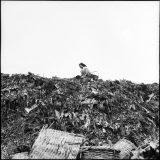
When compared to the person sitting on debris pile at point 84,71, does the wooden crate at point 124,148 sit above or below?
below

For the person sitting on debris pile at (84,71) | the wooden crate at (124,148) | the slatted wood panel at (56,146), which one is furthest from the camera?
the person sitting on debris pile at (84,71)

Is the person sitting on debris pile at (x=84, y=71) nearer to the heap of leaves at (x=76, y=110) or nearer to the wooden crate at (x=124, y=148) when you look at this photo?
the heap of leaves at (x=76, y=110)

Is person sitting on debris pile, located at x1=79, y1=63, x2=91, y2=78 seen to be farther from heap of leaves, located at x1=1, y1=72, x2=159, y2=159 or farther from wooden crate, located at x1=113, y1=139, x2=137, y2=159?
wooden crate, located at x1=113, y1=139, x2=137, y2=159

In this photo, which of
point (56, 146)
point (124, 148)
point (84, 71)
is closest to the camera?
point (56, 146)

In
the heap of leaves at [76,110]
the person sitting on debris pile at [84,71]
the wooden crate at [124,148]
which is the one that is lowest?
the wooden crate at [124,148]

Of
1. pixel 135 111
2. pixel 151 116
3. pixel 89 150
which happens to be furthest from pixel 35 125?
pixel 151 116

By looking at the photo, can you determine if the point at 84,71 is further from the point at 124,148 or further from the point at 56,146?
the point at 56,146

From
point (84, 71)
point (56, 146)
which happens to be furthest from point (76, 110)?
point (84, 71)

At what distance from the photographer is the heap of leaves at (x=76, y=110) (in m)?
6.11

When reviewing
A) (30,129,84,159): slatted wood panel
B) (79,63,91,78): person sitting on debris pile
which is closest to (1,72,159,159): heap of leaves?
(79,63,91,78): person sitting on debris pile

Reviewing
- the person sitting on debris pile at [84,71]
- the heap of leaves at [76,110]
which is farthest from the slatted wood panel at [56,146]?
the person sitting on debris pile at [84,71]

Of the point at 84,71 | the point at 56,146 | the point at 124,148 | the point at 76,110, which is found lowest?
the point at 124,148

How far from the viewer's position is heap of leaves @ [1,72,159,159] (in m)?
6.11

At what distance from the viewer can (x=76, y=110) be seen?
672 centimetres
